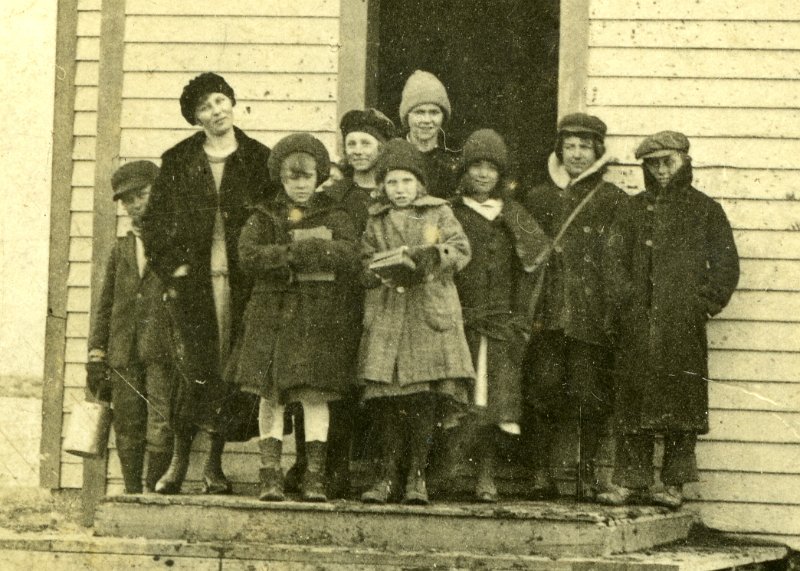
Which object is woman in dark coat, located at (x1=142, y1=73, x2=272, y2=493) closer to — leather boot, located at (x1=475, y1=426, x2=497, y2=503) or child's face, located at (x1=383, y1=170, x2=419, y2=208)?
child's face, located at (x1=383, y1=170, x2=419, y2=208)

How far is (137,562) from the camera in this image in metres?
7.73

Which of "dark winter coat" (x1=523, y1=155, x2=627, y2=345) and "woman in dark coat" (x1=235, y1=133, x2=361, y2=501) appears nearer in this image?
"woman in dark coat" (x1=235, y1=133, x2=361, y2=501)

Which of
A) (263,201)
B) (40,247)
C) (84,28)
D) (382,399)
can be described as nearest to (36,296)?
(40,247)

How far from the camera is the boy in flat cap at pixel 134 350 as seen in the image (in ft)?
29.8

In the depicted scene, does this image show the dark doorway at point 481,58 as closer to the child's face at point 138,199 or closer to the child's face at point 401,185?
the child's face at point 138,199

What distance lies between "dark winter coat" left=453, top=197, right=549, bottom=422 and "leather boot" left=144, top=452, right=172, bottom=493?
1.98 m

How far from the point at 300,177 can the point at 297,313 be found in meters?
0.71

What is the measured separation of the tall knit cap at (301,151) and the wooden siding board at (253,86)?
1.58 m

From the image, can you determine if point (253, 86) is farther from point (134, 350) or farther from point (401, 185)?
point (401, 185)

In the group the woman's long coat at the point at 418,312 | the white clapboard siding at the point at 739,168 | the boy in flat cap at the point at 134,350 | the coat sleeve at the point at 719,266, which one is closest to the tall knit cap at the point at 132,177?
the boy in flat cap at the point at 134,350

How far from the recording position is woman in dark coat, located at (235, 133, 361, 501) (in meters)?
7.94

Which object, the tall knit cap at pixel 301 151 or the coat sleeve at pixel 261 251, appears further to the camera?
the tall knit cap at pixel 301 151

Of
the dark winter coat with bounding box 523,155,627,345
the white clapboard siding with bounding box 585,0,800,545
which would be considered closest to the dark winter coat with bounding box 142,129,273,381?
the dark winter coat with bounding box 523,155,627,345

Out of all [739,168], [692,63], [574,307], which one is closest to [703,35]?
[692,63]
